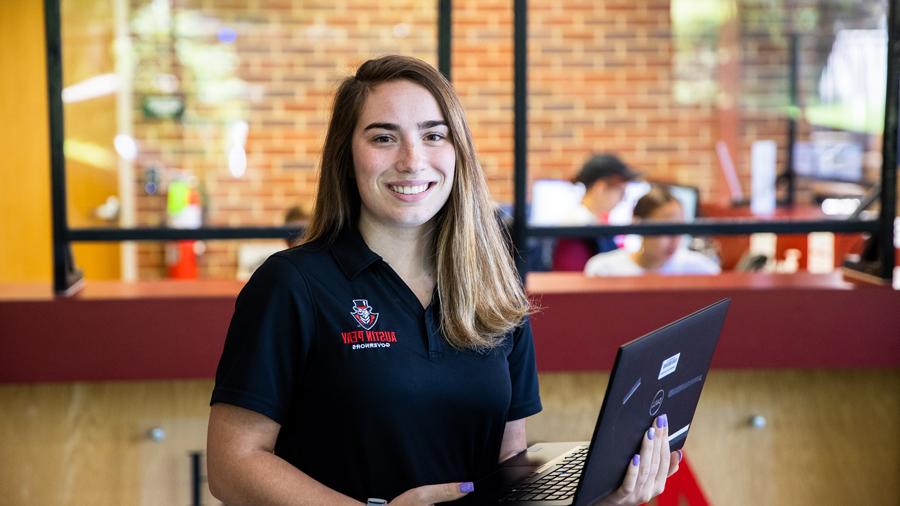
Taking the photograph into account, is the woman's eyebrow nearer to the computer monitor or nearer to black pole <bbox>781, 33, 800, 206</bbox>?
the computer monitor

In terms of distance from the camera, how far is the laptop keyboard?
1.69 m

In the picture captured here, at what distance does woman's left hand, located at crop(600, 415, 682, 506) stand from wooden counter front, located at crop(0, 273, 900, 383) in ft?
4.51

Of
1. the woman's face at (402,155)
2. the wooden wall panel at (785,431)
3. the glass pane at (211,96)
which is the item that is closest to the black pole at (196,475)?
the glass pane at (211,96)

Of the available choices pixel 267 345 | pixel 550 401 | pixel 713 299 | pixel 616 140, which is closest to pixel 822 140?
pixel 616 140

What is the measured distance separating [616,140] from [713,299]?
0.83m

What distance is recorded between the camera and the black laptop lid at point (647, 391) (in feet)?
4.95

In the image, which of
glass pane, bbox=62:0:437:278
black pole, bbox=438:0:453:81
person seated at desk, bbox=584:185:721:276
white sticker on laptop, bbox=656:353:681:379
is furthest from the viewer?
person seated at desk, bbox=584:185:721:276

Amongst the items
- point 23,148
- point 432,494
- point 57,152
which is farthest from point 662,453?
point 23,148

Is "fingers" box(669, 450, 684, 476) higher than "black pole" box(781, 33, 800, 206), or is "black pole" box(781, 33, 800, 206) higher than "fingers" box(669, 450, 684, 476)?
"black pole" box(781, 33, 800, 206)

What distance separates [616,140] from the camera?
3818mm

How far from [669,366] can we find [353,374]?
0.47 m

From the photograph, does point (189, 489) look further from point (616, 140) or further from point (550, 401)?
point (616, 140)

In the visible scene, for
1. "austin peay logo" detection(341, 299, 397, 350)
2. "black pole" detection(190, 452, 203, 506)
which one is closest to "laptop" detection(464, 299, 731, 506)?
"austin peay logo" detection(341, 299, 397, 350)

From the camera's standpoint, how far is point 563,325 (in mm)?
3148
